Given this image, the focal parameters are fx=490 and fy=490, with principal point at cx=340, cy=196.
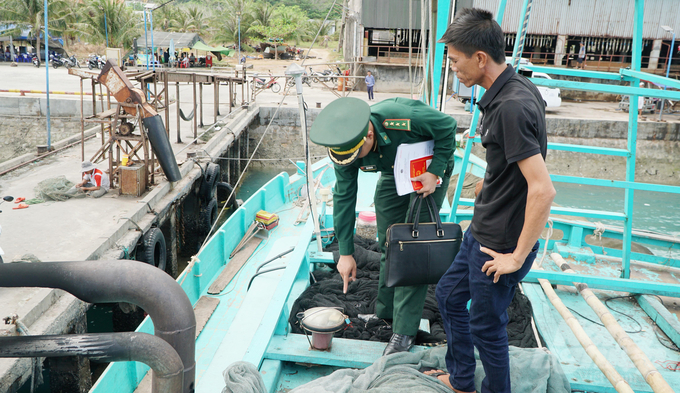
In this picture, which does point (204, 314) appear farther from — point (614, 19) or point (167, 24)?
point (167, 24)

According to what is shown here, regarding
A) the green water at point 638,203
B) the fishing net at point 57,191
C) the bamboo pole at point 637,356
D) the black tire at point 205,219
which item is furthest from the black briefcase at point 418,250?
the green water at point 638,203

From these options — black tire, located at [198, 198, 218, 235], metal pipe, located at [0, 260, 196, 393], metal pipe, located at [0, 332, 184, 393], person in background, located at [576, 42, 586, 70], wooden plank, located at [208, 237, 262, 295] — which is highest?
person in background, located at [576, 42, 586, 70]

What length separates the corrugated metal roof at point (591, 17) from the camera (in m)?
21.4

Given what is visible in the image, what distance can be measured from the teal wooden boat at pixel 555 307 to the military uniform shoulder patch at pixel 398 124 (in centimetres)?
81

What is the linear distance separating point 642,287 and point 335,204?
7.26 ft

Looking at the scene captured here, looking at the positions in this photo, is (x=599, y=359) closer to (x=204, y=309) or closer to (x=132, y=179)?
(x=204, y=309)

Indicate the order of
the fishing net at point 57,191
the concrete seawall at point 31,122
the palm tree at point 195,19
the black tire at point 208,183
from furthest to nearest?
the palm tree at point 195,19 → the concrete seawall at point 31,122 → the black tire at point 208,183 → the fishing net at point 57,191

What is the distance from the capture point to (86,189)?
7.64m

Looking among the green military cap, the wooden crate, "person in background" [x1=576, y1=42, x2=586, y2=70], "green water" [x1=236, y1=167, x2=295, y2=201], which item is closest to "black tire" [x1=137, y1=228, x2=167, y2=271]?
the wooden crate

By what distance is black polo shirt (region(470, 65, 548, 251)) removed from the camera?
172 cm

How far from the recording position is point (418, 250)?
2498 millimetres

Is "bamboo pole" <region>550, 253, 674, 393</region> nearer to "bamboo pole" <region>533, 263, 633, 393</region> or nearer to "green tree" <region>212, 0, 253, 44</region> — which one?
"bamboo pole" <region>533, 263, 633, 393</region>

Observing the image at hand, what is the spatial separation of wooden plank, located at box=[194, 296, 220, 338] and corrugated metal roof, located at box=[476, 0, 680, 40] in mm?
20160

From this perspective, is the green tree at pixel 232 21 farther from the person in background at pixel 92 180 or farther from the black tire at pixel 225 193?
the person in background at pixel 92 180
